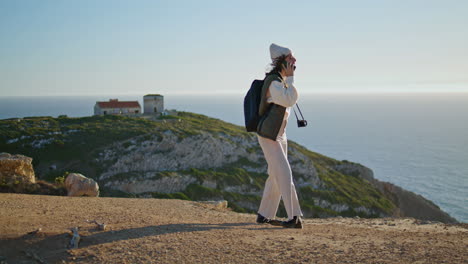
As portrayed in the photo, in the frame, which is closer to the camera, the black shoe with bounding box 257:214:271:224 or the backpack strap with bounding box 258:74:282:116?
the backpack strap with bounding box 258:74:282:116

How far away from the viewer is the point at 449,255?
5656 mm

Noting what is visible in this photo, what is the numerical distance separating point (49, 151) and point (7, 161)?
27728 mm

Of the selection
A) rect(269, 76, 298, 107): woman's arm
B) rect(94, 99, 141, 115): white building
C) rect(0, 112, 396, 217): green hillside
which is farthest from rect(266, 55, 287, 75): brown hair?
rect(94, 99, 141, 115): white building

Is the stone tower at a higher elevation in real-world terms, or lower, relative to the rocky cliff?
higher

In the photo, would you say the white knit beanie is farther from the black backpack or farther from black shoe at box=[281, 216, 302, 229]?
black shoe at box=[281, 216, 302, 229]

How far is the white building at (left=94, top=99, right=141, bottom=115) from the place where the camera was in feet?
206

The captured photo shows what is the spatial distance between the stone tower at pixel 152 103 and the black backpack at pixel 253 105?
6039 cm

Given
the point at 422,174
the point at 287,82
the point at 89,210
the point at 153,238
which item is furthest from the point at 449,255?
the point at 422,174

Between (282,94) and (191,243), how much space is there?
2.77m

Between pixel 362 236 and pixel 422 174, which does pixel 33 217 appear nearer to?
pixel 362 236

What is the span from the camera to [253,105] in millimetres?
7086

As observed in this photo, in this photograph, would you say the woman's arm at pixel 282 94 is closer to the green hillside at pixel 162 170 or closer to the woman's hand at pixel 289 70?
the woman's hand at pixel 289 70

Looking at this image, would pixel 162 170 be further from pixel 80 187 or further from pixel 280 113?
pixel 280 113

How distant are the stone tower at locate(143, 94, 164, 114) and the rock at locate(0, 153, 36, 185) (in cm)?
5483
